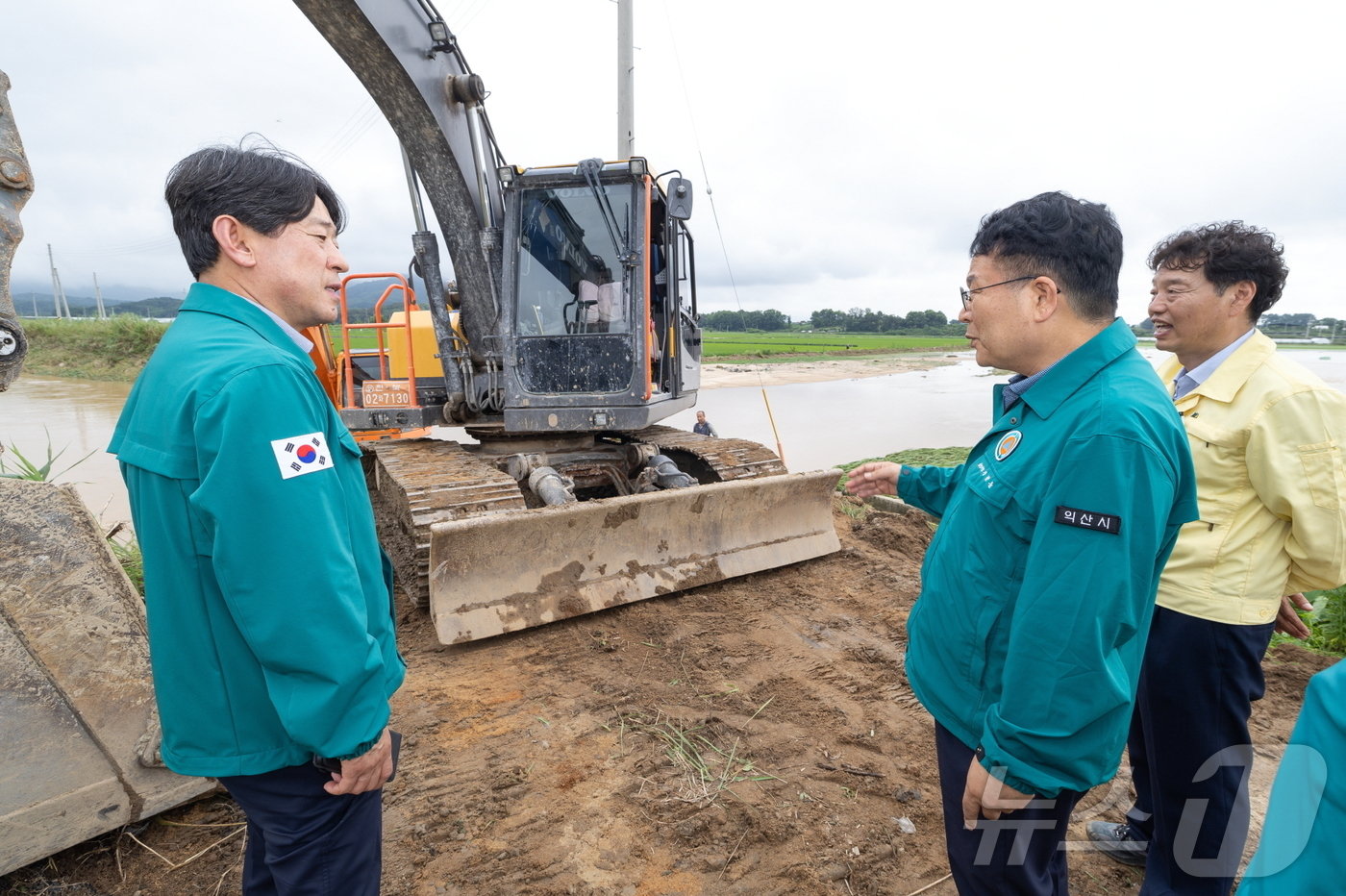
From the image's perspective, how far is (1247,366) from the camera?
6.79 ft

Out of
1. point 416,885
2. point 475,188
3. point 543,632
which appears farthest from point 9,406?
point 416,885

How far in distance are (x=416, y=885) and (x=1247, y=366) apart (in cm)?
303

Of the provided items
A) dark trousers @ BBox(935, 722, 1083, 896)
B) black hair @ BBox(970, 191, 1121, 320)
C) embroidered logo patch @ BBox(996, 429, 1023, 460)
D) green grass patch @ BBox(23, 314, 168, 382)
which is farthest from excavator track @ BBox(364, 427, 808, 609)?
green grass patch @ BBox(23, 314, 168, 382)

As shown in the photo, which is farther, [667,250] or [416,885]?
[667,250]

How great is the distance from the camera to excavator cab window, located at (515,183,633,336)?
4965 mm

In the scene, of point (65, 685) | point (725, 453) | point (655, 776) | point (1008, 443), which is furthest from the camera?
point (725, 453)

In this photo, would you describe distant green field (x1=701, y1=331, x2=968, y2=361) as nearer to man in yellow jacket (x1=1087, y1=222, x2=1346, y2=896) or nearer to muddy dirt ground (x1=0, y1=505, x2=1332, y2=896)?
muddy dirt ground (x1=0, y1=505, x2=1332, y2=896)

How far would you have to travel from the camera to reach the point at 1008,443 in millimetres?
1524

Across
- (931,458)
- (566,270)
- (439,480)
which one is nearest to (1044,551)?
(439,480)

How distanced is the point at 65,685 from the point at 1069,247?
295 centimetres

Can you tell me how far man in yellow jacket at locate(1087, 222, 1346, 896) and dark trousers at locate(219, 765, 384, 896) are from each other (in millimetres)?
2193

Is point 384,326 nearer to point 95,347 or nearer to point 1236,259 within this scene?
point 1236,259

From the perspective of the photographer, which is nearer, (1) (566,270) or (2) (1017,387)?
(2) (1017,387)

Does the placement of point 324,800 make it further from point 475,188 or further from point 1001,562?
point 475,188
